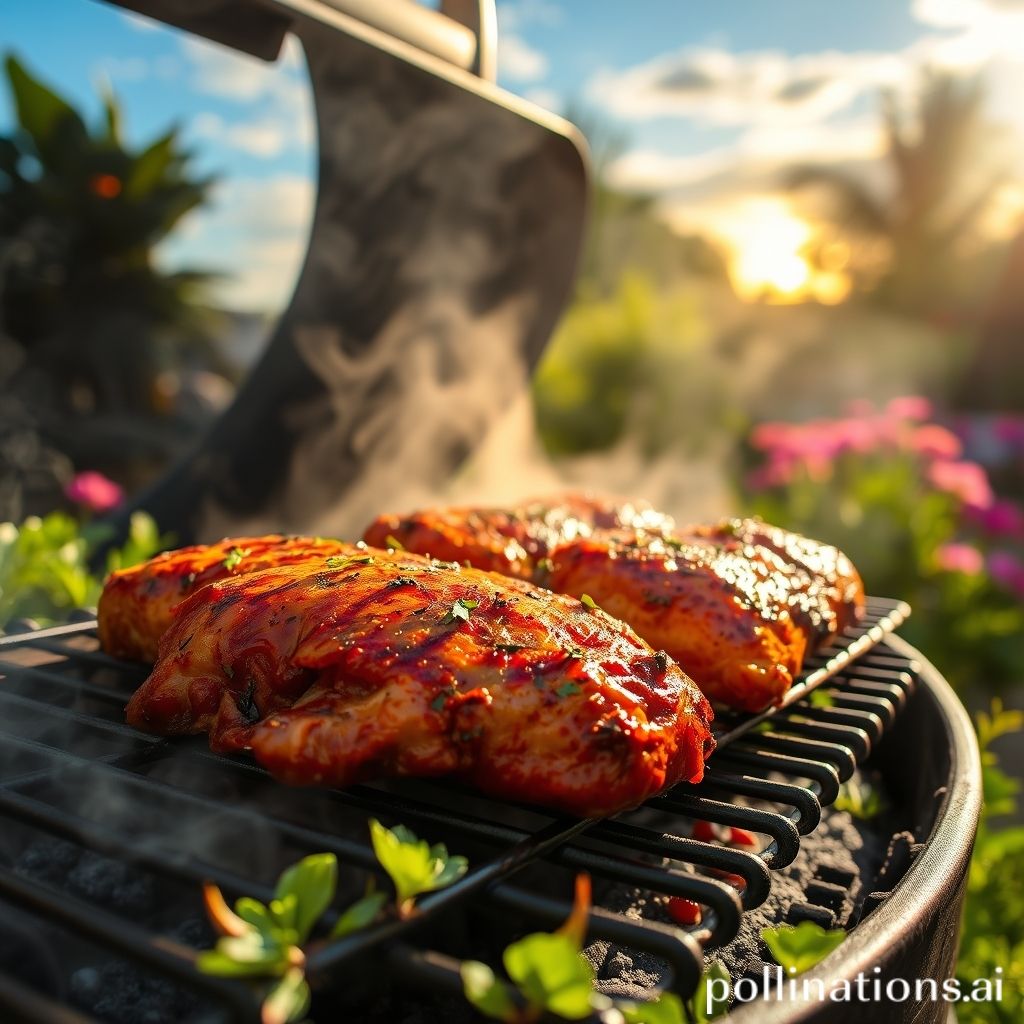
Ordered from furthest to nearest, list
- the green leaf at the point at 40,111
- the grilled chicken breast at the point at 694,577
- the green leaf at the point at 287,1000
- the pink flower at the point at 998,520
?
the green leaf at the point at 40,111 < the pink flower at the point at 998,520 < the grilled chicken breast at the point at 694,577 < the green leaf at the point at 287,1000

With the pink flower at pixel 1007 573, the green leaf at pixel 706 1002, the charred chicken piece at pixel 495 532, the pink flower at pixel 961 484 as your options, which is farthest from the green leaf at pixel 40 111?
the green leaf at pixel 706 1002

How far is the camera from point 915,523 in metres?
7.00

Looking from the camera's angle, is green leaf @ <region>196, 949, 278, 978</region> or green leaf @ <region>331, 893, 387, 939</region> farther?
green leaf @ <region>331, 893, 387, 939</region>

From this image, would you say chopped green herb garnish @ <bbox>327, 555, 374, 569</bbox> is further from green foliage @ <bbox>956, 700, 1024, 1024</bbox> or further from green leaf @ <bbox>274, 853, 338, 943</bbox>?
green foliage @ <bbox>956, 700, 1024, 1024</bbox>

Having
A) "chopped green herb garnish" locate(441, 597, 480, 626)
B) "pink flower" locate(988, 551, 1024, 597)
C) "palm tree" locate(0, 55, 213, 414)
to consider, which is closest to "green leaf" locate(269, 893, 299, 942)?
"chopped green herb garnish" locate(441, 597, 480, 626)

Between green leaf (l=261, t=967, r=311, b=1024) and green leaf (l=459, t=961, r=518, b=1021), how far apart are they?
0.61 ft

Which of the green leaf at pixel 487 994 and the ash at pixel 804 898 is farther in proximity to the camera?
the ash at pixel 804 898

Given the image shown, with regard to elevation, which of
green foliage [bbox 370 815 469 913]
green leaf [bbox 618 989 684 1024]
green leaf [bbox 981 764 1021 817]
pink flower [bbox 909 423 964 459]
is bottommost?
green leaf [bbox 981 764 1021 817]

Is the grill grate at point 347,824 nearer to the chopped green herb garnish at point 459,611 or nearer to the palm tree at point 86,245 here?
the chopped green herb garnish at point 459,611

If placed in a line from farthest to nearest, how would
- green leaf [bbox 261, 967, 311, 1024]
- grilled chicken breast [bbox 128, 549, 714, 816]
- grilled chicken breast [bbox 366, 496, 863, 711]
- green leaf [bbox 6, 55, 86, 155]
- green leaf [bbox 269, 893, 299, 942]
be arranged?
green leaf [bbox 6, 55, 86, 155] → grilled chicken breast [bbox 366, 496, 863, 711] → grilled chicken breast [bbox 128, 549, 714, 816] → green leaf [bbox 269, 893, 299, 942] → green leaf [bbox 261, 967, 311, 1024]

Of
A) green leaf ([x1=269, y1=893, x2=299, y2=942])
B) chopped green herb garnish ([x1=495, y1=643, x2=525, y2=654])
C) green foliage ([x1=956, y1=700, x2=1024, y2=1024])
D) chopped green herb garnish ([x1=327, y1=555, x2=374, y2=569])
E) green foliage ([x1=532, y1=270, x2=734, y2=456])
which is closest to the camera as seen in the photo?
green leaf ([x1=269, y1=893, x2=299, y2=942])

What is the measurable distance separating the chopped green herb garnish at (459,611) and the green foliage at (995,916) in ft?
6.10

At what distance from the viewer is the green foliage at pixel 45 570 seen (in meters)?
3.37

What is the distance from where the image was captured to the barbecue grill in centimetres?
143
